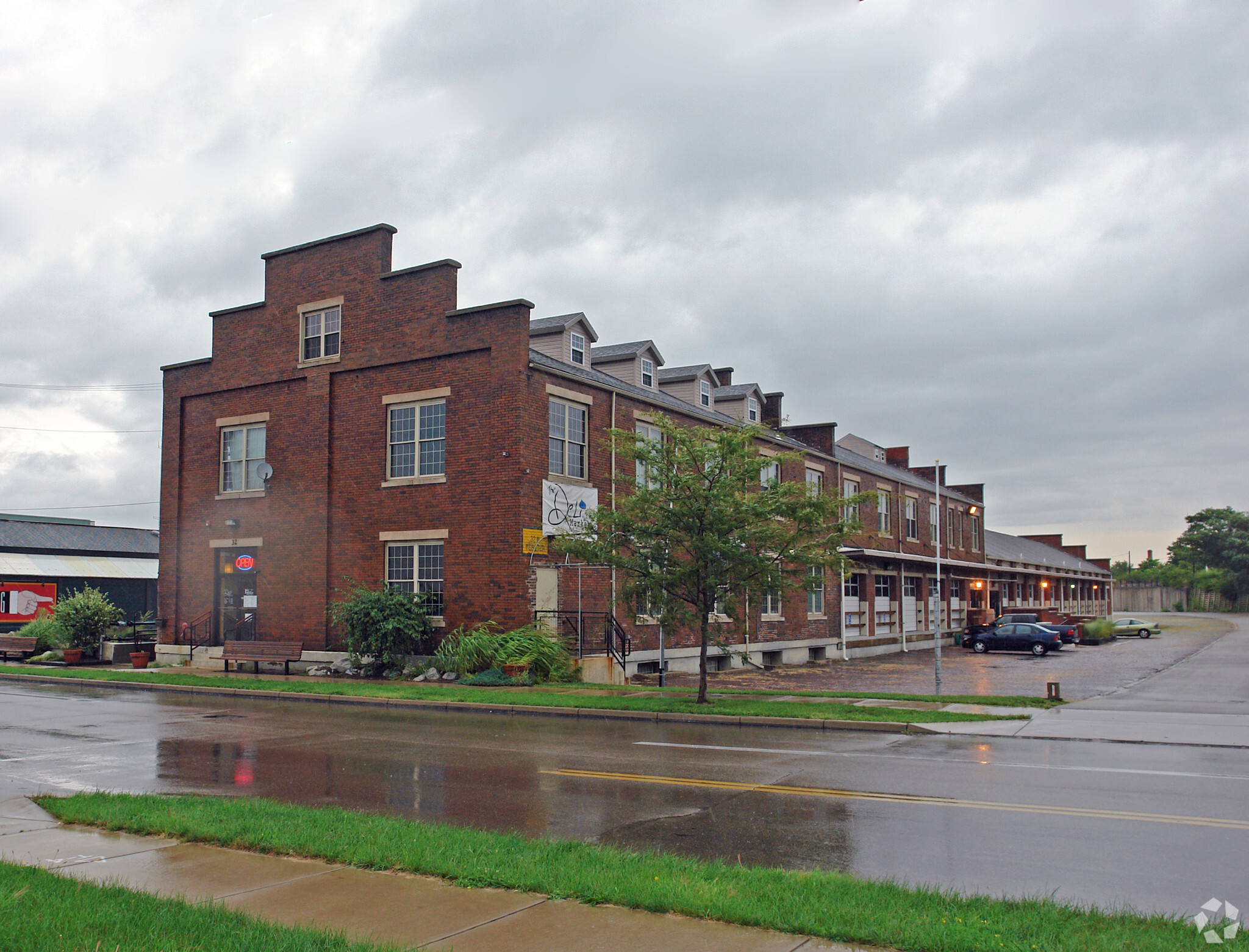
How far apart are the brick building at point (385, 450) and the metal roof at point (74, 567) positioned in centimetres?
1388

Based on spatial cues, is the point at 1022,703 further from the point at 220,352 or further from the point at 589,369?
the point at 220,352

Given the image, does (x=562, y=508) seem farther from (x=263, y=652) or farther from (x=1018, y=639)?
(x=1018, y=639)

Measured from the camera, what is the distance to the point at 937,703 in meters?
19.3

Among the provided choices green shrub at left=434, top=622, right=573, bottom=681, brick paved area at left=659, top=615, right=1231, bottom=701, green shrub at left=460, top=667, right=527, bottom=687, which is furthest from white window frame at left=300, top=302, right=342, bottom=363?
brick paved area at left=659, top=615, right=1231, bottom=701

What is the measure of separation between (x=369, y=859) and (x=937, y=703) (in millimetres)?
14683

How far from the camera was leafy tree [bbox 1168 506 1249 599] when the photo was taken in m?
105

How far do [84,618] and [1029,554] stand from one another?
6909 centimetres

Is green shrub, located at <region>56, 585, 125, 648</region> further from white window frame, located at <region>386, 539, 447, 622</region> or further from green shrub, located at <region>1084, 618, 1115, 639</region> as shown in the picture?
green shrub, located at <region>1084, 618, 1115, 639</region>

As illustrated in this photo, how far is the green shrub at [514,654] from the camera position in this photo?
23250 millimetres

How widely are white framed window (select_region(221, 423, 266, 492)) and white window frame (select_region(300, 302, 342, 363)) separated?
2910 mm

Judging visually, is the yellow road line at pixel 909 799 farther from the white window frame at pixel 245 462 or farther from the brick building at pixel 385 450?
the white window frame at pixel 245 462

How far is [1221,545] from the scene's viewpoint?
11181 cm

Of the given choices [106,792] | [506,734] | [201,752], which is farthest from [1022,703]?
[106,792]

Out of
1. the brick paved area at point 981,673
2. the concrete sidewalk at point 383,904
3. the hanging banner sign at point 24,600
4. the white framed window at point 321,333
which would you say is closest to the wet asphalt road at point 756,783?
the concrete sidewalk at point 383,904
